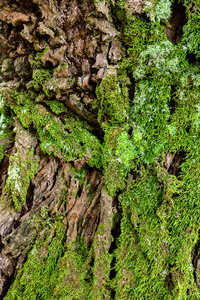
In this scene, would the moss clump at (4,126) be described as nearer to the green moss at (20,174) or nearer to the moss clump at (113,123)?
the green moss at (20,174)

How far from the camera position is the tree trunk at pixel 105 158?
2221 mm

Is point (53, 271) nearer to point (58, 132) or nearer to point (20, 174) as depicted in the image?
point (20, 174)

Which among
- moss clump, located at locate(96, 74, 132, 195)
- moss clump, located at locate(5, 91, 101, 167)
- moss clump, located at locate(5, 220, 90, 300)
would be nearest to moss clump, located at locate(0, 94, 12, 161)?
moss clump, located at locate(5, 91, 101, 167)

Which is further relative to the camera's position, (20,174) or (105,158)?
(20,174)

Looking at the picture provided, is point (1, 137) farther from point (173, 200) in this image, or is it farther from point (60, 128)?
point (173, 200)

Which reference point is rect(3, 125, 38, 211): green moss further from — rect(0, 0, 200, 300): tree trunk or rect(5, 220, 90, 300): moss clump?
rect(5, 220, 90, 300): moss clump

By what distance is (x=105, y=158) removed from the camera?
8.13 feet

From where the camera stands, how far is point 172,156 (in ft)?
8.05

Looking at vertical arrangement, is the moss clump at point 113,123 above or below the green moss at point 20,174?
above

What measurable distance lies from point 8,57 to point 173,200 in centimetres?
358

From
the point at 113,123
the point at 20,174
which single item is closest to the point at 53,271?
the point at 20,174

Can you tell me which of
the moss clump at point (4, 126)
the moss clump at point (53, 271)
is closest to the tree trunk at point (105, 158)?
the moss clump at point (53, 271)

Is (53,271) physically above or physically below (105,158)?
below

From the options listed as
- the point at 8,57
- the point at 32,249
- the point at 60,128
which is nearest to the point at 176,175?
the point at 60,128
